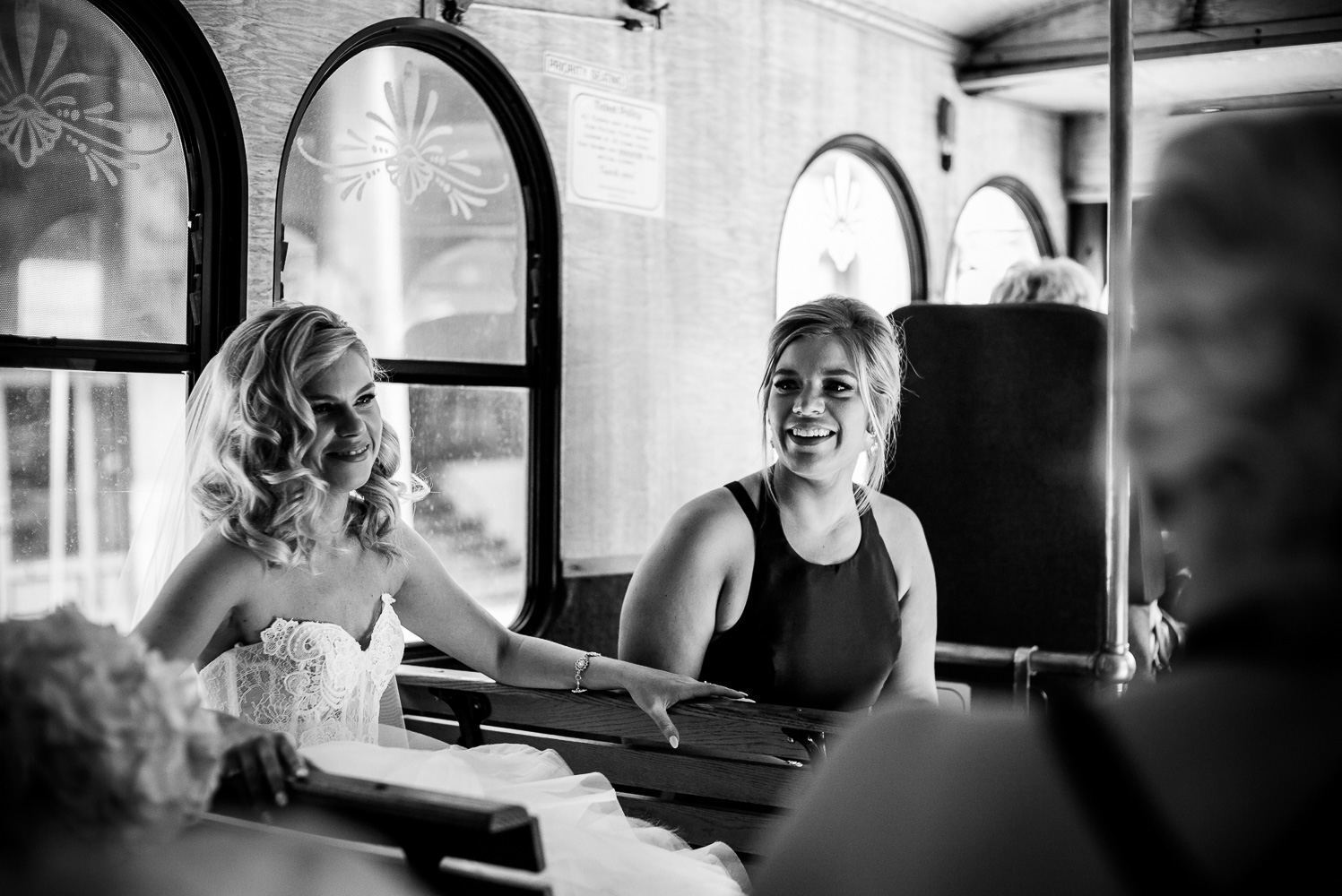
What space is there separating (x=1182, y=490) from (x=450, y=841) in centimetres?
101

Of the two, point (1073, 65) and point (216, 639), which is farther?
point (1073, 65)

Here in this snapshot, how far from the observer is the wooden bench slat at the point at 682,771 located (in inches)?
96.3

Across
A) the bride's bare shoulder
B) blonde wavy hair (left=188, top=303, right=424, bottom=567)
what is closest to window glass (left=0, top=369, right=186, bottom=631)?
blonde wavy hair (left=188, top=303, right=424, bottom=567)

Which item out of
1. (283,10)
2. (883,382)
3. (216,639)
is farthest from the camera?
(283,10)

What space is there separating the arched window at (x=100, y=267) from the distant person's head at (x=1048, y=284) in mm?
2841

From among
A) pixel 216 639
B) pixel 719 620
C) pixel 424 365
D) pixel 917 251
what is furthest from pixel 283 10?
pixel 917 251

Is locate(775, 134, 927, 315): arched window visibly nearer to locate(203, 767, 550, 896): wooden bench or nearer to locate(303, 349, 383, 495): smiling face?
locate(303, 349, 383, 495): smiling face

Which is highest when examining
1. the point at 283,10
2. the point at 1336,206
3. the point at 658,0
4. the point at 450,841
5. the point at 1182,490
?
the point at 658,0

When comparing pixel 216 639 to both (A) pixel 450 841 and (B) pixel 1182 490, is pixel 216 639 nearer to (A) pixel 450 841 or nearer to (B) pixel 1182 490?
(A) pixel 450 841

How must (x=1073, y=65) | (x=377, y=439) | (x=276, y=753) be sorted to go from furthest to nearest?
(x=1073, y=65) → (x=377, y=439) → (x=276, y=753)

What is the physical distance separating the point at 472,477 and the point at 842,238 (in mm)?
2453

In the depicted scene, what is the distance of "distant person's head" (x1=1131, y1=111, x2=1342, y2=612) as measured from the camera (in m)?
0.59

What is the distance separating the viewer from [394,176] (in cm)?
375

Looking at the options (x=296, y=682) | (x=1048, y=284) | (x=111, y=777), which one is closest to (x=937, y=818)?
(x=111, y=777)
